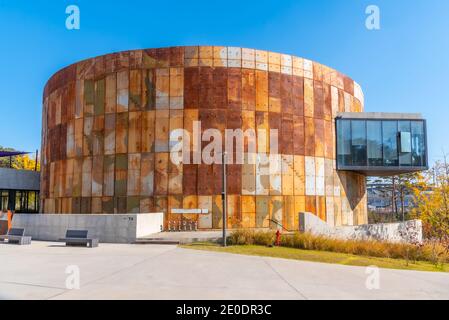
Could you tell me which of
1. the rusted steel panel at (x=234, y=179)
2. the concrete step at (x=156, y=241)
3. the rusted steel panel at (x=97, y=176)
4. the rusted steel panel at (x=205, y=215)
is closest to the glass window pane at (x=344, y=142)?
the rusted steel panel at (x=234, y=179)

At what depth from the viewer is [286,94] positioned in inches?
1125

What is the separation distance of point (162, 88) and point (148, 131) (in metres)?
3.48

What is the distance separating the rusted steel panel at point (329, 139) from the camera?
30062mm

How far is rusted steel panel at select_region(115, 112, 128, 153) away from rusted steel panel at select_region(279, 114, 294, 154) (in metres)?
12.1

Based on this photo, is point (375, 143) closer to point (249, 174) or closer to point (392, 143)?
point (392, 143)

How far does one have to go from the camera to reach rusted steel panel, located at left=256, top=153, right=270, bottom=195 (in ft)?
89.2

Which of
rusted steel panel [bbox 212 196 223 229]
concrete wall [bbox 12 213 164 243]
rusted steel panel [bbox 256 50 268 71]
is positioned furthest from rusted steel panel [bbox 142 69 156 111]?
rusted steel panel [bbox 212 196 223 229]

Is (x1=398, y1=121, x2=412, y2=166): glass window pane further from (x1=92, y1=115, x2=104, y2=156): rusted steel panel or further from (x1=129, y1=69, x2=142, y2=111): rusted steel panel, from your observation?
(x1=92, y1=115, x2=104, y2=156): rusted steel panel

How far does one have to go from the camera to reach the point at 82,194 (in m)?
28.8

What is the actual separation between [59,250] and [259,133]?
16.1 metres

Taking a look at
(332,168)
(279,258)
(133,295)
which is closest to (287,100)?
(332,168)

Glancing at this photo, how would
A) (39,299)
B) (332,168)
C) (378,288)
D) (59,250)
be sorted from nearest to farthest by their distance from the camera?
(39,299) < (378,288) < (59,250) < (332,168)
